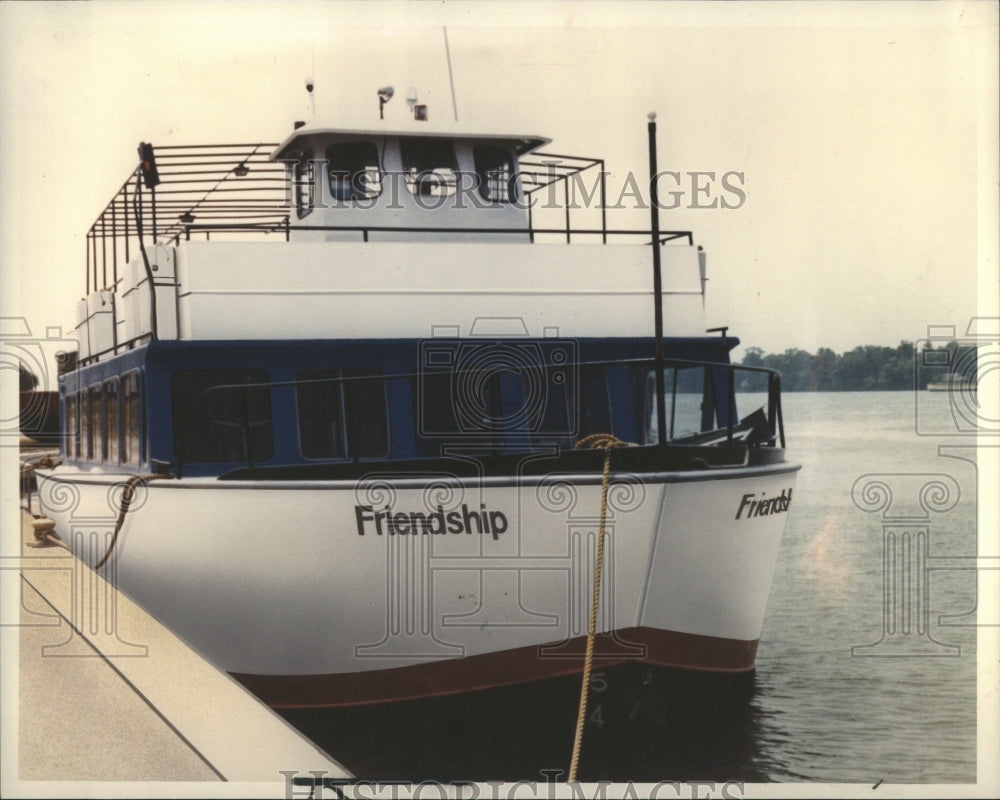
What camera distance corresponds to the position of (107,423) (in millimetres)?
13172

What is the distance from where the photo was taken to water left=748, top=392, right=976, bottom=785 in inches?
420

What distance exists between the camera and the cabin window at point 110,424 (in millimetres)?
12594

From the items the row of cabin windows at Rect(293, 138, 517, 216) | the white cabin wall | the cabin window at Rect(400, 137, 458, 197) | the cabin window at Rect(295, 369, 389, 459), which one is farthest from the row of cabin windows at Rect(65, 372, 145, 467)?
the cabin window at Rect(400, 137, 458, 197)

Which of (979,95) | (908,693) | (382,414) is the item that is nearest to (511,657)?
(382,414)

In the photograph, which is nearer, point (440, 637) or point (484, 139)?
point (440, 637)

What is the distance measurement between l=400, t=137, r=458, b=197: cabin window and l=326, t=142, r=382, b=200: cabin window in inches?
11.4

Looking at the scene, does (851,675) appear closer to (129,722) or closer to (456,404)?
(456,404)

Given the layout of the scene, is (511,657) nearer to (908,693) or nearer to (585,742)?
(585,742)

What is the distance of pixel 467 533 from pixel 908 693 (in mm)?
6747

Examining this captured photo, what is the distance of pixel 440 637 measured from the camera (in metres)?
8.80

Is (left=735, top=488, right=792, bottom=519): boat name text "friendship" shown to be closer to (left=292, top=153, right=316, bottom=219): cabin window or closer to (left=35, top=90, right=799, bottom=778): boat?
(left=35, top=90, right=799, bottom=778): boat

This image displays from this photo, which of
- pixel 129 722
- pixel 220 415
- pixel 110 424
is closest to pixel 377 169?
pixel 220 415

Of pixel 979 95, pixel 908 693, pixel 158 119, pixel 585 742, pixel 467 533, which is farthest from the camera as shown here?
pixel 908 693

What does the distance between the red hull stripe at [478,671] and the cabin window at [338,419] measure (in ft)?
6.50
